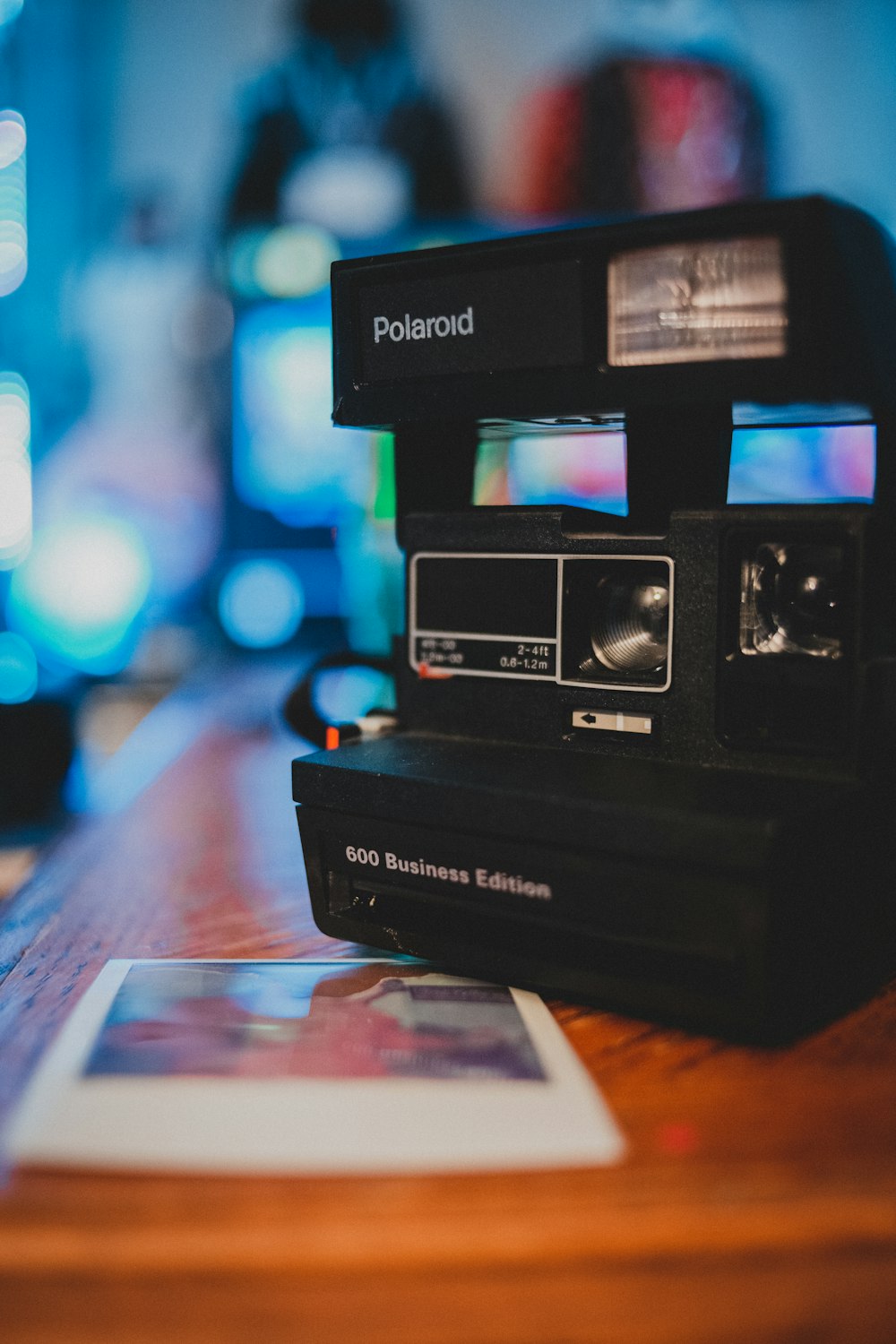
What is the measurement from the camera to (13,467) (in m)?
3.93

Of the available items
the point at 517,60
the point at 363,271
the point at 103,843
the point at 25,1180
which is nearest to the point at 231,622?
the point at 517,60

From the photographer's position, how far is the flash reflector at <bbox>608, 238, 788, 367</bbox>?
2.11 ft

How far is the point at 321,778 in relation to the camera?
0.76m

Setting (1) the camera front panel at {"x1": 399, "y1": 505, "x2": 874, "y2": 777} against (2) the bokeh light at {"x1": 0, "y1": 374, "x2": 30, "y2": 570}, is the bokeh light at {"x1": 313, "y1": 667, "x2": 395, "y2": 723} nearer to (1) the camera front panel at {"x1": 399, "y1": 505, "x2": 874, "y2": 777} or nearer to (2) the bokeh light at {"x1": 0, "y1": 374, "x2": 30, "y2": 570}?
(1) the camera front panel at {"x1": 399, "y1": 505, "x2": 874, "y2": 777}

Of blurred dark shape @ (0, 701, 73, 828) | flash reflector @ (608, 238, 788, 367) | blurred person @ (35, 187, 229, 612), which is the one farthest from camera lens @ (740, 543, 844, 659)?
blurred person @ (35, 187, 229, 612)

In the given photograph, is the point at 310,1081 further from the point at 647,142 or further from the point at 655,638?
the point at 647,142

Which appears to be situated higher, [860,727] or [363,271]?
[363,271]

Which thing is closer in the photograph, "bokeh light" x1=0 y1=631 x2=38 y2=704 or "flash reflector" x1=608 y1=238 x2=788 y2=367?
"flash reflector" x1=608 y1=238 x2=788 y2=367

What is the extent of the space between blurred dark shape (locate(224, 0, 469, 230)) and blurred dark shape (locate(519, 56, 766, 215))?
33 centimetres

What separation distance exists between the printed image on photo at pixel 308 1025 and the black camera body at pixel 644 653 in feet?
0.11

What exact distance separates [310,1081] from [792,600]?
399mm

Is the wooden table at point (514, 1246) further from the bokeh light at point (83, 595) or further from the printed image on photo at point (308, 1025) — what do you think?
the bokeh light at point (83, 595)

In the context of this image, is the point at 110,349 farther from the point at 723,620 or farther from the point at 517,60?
the point at 723,620

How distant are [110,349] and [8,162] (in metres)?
0.66
